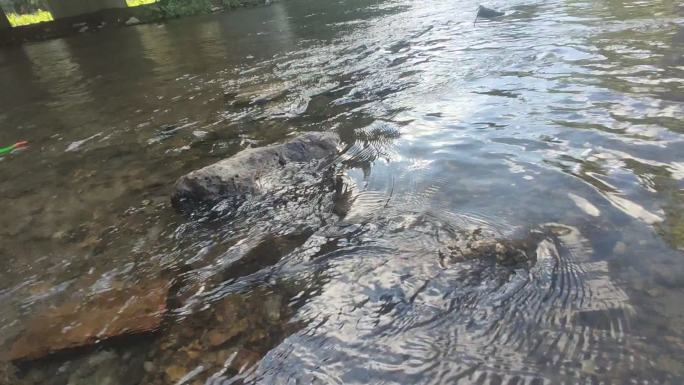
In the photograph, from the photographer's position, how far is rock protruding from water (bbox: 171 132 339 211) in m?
4.87

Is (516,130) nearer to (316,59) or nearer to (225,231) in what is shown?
(225,231)

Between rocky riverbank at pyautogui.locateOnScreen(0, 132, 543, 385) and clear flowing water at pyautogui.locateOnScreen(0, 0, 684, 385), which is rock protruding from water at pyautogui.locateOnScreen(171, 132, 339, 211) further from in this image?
rocky riverbank at pyautogui.locateOnScreen(0, 132, 543, 385)

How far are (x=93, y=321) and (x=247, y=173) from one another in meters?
2.22

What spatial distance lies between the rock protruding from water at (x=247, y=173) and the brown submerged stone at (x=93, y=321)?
1.30m

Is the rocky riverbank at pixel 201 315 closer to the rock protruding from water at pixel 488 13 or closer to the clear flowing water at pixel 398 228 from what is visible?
the clear flowing water at pixel 398 228

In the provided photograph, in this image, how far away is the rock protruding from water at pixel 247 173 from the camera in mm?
4867

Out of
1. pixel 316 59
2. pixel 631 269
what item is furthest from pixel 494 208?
pixel 316 59

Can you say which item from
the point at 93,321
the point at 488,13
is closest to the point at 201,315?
the point at 93,321

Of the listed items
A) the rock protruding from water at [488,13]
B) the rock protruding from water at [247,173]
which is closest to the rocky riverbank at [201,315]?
the rock protruding from water at [247,173]

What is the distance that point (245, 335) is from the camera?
3111 mm

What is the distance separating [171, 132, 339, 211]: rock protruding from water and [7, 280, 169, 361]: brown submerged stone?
130 cm

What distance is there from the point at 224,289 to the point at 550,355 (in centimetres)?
235

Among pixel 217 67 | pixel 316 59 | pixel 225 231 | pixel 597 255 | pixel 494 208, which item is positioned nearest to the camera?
pixel 597 255

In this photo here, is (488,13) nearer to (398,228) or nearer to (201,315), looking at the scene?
(398,228)
